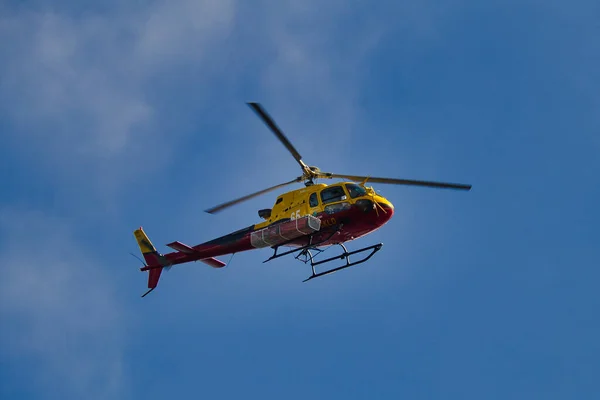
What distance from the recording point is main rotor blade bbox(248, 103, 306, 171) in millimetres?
17469

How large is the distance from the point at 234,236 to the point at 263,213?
1.16 metres

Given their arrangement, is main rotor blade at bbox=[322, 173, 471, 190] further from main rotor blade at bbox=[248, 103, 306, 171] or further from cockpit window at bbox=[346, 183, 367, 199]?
main rotor blade at bbox=[248, 103, 306, 171]

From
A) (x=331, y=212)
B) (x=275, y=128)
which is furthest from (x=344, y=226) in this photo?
(x=275, y=128)

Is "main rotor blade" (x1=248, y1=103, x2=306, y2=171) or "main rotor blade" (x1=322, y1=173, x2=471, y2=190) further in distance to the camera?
"main rotor blade" (x1=322, y1=173, x2=471, y2=190)

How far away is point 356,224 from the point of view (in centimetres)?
1961

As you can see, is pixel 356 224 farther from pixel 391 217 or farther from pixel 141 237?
pixel 141 237

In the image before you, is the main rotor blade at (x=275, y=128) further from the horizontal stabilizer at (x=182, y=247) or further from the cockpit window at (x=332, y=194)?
the horizontal stabilizer at (x=182, y=247)

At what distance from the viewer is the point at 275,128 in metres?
18.4

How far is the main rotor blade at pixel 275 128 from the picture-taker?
1747 cm

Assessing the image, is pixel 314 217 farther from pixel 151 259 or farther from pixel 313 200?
pixel 151 259

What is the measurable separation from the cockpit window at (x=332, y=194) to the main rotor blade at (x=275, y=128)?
132cm

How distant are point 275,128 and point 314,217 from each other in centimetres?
289

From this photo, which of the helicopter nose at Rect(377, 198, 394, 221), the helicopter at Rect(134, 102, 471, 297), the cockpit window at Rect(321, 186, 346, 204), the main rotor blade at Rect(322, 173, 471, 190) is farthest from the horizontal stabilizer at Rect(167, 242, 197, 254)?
the helicopter nose at Rect(377, 198, 394, 221)

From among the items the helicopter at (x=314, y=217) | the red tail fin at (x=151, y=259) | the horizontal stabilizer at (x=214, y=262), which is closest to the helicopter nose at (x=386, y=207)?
the helicopter at (x=314, y=217)
